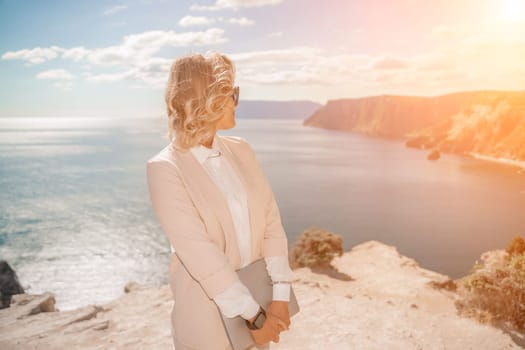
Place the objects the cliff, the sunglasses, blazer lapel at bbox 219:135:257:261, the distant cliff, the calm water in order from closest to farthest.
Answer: the sunglasses → blazer lapel at bbox 219:135:257:261 → the cliff → the calm water → the distant cliff

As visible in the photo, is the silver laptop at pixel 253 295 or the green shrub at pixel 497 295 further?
the green shrub at pixel 497 295

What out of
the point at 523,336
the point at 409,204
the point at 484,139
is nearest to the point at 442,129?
the point at 484,139

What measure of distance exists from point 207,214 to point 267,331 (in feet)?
2.02

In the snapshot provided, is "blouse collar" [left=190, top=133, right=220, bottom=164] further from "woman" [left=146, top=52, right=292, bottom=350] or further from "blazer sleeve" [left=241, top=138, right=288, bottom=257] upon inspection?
"blazer sleeve" [left=241, top=138, right=288, bottom=257]

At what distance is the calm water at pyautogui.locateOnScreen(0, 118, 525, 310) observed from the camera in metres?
41.9

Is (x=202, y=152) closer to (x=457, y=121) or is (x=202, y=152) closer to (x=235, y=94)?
(x=235, y=94)

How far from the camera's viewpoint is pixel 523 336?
732 centimetres

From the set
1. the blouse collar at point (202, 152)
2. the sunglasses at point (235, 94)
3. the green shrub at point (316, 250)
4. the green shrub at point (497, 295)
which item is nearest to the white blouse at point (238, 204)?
the blouse collar at point (202, 152)

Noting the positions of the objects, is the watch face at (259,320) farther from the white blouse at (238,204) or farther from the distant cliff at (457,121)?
the distant cliff at (457,121)

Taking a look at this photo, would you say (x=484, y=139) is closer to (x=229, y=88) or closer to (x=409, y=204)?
(x=409, y=204)

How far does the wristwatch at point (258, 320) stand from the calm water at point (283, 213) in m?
37.1

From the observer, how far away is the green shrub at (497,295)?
7961 millimetres

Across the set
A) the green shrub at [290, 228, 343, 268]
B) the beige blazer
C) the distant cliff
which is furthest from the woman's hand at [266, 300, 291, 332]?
the distant cliff

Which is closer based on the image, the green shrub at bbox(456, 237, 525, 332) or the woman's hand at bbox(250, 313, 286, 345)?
the woman's hand at bbox(250, 313, 286, 345)
